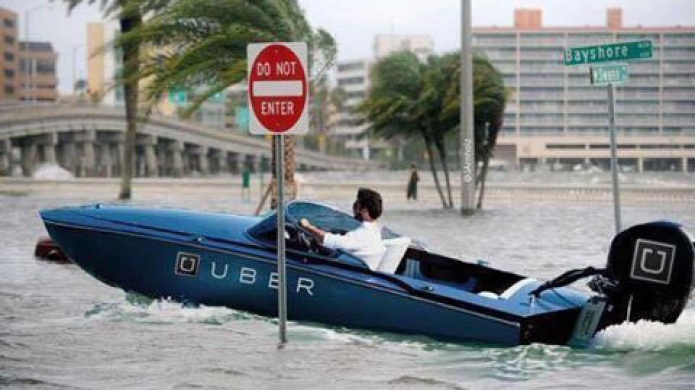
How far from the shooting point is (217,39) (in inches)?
1315

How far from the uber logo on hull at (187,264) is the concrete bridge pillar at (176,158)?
11977cm

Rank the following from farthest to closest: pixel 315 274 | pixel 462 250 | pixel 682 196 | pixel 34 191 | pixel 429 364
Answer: pixel 34 191 < pixel 682 196 < pixel 462 250 < pixel 315 274 < pixel 429 364

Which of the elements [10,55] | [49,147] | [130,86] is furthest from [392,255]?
[10,55]

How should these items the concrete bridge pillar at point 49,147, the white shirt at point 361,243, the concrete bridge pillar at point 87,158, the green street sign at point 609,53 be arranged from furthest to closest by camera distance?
the concrete bridge pillar at point 87,158 < the concrete bridge pillar at point 49,147 < the green street sign at point 609,53 < the white shirt at point 361,243

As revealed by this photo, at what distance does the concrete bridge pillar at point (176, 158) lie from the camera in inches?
5276

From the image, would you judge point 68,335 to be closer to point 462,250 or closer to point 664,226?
point 664,226

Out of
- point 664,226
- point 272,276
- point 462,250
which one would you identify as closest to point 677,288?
point 664,226

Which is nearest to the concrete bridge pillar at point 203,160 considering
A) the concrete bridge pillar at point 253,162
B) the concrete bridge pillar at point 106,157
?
the concrete bridge pillar at point 253,162

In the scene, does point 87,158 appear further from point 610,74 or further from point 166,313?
point 166,313

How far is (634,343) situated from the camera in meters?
12.2

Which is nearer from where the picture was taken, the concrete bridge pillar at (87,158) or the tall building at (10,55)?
the concrete bridge pillar at (87,158)

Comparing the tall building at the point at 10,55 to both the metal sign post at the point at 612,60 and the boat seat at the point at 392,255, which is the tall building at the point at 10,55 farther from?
the boat seat at the point at 392,255

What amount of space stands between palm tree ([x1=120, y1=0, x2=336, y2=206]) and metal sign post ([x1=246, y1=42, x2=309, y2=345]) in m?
20.6

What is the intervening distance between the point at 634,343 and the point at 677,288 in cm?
59
